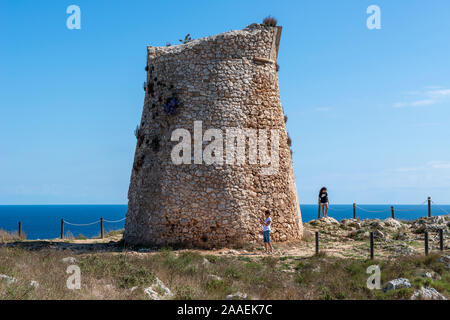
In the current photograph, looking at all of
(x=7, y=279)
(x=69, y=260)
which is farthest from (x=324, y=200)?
(x=7, y=279)

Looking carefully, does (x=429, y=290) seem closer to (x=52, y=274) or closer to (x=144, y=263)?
(x=144, y=263)

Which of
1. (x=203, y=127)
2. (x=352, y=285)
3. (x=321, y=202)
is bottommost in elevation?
(x=352, y=285)

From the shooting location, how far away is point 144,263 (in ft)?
37.1

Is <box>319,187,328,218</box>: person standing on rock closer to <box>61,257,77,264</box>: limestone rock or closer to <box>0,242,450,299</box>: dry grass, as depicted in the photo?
<box>0,242,450,299</box>: dry grass

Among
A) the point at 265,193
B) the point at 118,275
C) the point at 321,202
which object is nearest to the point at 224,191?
the point at 265,193

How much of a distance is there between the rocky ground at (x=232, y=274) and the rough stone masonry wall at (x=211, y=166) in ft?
2.72

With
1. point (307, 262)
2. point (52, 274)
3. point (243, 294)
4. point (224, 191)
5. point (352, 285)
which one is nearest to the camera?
point (243, 294)

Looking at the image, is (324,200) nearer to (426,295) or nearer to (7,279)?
(426,295)

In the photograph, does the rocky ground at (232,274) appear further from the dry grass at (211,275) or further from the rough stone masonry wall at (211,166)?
the rough stone masonry wall at (211,166)

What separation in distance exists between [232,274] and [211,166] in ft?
16.0

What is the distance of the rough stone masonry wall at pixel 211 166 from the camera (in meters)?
14.6

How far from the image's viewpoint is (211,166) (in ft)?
48.3

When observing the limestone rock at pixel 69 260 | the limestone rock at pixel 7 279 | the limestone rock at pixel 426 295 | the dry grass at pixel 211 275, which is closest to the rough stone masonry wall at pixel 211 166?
the dry grass at pixel 211 275
